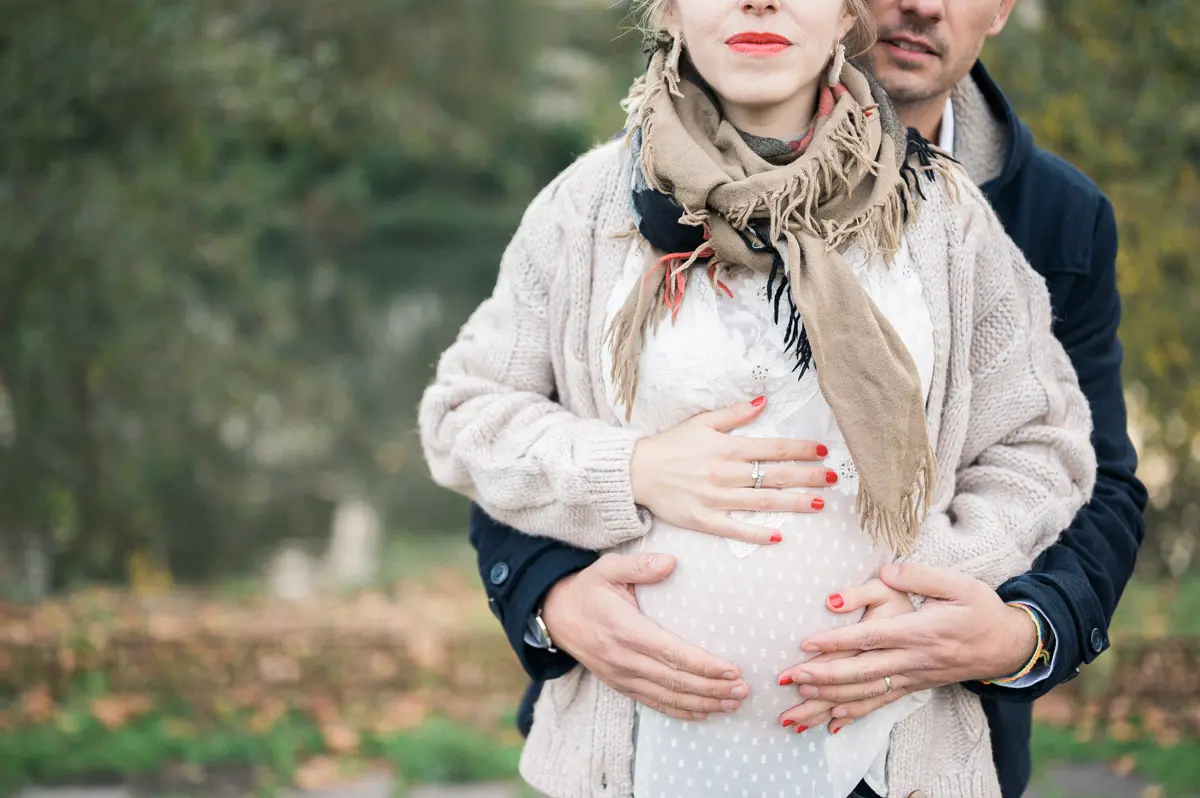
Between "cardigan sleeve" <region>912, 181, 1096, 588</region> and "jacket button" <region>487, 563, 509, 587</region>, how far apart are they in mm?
642

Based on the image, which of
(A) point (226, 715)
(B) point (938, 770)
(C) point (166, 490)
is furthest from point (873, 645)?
(C) point (166, 490)

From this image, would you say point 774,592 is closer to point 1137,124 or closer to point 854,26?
point 854,26

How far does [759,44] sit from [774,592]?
0.76 meters

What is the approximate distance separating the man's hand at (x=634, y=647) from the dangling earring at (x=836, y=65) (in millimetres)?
722

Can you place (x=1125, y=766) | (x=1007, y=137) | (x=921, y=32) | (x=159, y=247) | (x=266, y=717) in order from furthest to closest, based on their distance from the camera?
(x=159, y=247) < (x=266, y=717) < (x=1125, y=766) < (x=1007, y=137) < (x=921, y=32)

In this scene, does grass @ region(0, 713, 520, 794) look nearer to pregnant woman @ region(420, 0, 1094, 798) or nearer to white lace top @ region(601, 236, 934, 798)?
pregnant woman @ region(420, 0, 1094, 798)

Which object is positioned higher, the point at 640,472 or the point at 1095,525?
the point at 640,472

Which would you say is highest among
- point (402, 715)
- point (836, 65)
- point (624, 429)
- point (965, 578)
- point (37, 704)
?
point (836, 65)

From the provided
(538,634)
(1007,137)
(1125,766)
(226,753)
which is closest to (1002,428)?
(1007,137)

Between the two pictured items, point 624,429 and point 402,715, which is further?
point 402,715

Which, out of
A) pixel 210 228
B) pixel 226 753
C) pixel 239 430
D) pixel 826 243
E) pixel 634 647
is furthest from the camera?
pixel 239 430

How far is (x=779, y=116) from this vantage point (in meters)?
1.83


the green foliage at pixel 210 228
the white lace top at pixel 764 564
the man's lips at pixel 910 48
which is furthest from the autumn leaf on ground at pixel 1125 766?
the man's lips at pixel 910 48

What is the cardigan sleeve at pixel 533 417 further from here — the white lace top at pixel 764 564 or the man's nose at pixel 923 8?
the man's nose at pixel 923 8
